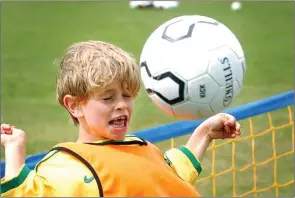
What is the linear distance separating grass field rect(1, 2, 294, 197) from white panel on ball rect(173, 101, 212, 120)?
0.57m

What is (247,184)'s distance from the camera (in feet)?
14.1

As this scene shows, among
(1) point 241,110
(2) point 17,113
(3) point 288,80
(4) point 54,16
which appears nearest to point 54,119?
(2) point 17,113

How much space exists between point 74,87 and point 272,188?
2.44 m

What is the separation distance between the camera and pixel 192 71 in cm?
259

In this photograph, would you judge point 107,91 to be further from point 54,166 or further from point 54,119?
point 54,119

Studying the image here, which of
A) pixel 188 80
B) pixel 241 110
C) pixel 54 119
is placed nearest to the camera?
pixel 188 80

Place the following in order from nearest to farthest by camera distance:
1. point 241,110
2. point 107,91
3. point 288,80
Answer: point 107,91
point 241,110
point 288,80

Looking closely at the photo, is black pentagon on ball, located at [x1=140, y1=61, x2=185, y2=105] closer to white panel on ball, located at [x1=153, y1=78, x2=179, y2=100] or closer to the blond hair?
white panel on ball, located at [x1=153, y1=78, x2=179, y2=100]

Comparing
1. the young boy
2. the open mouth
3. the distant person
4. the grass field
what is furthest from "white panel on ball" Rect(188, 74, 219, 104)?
the distant person

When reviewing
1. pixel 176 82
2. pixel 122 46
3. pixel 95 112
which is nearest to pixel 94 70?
pixel 95 112

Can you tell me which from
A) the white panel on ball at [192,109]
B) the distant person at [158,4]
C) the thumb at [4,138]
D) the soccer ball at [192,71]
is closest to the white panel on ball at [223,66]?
the soccer ball at [192,71]

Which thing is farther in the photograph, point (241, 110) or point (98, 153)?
point (241, 110)

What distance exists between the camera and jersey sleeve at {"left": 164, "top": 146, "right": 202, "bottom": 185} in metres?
2.44

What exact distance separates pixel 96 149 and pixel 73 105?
0.21 m
